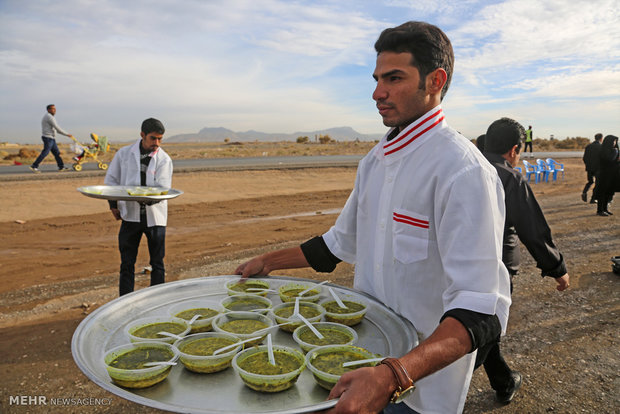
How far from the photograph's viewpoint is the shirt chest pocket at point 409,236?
1.58 meters

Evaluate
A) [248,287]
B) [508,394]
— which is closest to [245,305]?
[248,287]

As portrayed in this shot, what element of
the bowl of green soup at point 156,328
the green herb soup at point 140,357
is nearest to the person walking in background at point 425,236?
the green herb soup at point 140,357

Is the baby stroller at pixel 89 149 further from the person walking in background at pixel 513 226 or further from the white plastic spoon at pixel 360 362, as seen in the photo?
the white plastic spoon at pixel 360 362

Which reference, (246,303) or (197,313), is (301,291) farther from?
(197,313)

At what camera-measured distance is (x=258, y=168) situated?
807 inches

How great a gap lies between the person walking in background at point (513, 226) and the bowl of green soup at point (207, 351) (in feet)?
8.29

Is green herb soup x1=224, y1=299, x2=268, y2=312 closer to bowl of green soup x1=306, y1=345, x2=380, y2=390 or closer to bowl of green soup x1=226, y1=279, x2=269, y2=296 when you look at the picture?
bowl of green soup x1=226, y1=279, x2=269, y2=296

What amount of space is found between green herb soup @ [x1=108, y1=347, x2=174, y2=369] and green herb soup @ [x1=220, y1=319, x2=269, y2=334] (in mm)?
306

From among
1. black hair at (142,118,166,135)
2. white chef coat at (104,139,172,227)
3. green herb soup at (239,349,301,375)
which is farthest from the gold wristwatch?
black hair at (142,118,166,135)

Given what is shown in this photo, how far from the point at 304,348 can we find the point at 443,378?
57cm

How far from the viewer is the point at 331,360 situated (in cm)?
155

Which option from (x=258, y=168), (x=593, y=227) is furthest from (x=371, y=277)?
(x=258, y=168)

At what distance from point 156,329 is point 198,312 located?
0.78 feet

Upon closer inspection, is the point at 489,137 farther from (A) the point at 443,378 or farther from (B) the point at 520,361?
(A) the point at 443,378
